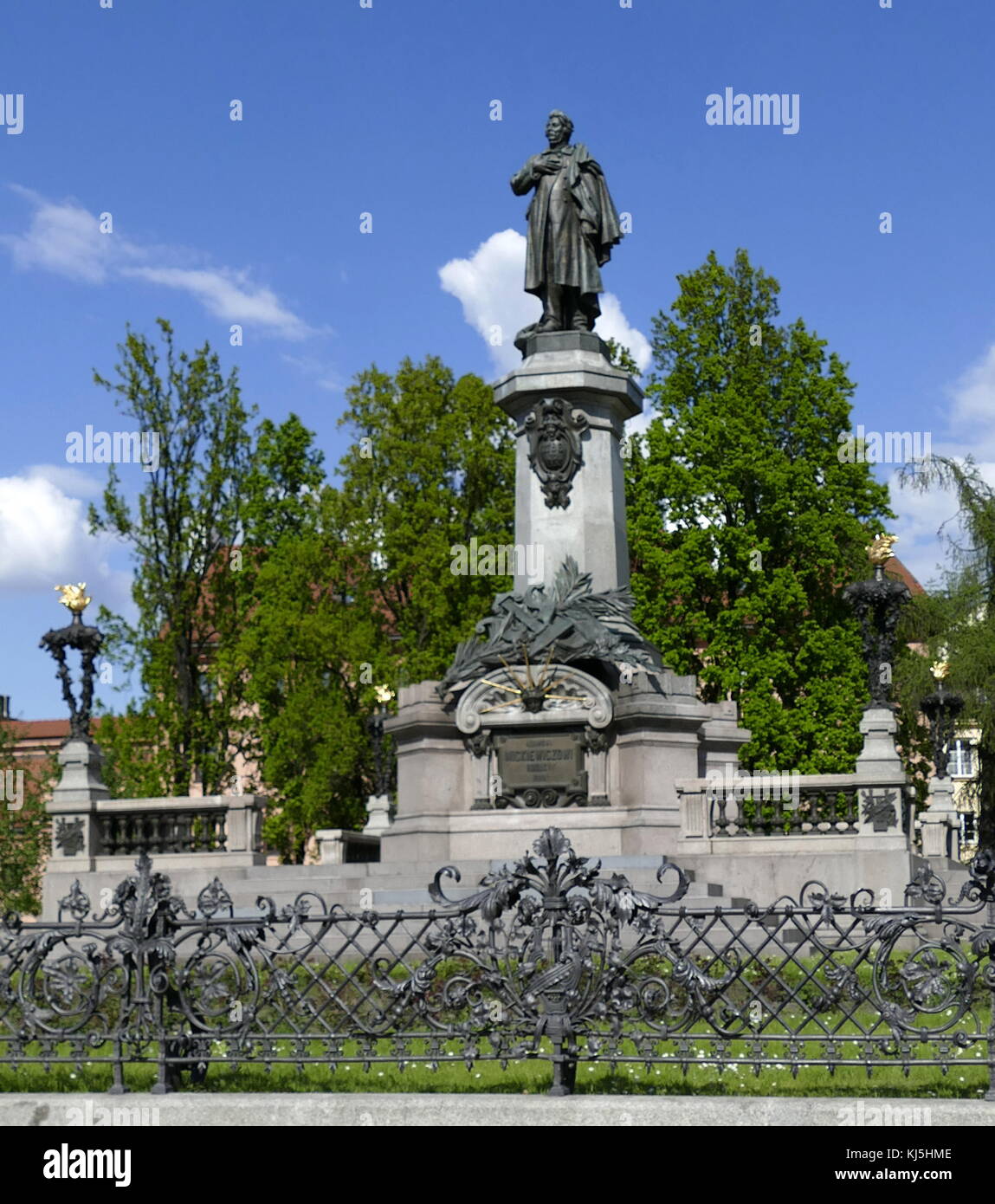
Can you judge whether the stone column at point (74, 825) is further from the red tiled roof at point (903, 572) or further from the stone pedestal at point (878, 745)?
the red tiled roof at point (903, 572)

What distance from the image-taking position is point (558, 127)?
2244 centimetres

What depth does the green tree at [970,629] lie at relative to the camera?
110 feet

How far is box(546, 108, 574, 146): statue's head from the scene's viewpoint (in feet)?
73.6

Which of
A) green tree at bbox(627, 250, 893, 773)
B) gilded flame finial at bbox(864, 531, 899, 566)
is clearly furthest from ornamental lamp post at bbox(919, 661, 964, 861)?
gilded flame finial at bbox(864, 531, 899, 566)

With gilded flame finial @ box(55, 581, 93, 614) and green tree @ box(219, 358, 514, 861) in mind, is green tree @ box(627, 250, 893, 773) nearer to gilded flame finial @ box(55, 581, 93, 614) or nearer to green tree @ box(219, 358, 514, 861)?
green tree @ box(219, 358, 514, 861)

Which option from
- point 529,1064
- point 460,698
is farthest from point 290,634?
point 529,1064

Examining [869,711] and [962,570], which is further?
[962,570]

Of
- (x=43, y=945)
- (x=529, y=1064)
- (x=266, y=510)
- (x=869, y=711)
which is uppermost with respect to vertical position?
(x=266, y=510)

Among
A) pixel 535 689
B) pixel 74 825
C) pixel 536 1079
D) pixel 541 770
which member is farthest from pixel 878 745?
pixel 536 1079

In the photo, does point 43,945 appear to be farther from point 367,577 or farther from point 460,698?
point 367,577

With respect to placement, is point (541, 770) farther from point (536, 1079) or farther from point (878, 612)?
point (536, 1079)

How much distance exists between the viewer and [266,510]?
4191 centimetres

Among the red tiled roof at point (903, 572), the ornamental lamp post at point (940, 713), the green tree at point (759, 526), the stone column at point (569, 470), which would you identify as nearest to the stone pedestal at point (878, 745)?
the stone column at point (569, 470)
